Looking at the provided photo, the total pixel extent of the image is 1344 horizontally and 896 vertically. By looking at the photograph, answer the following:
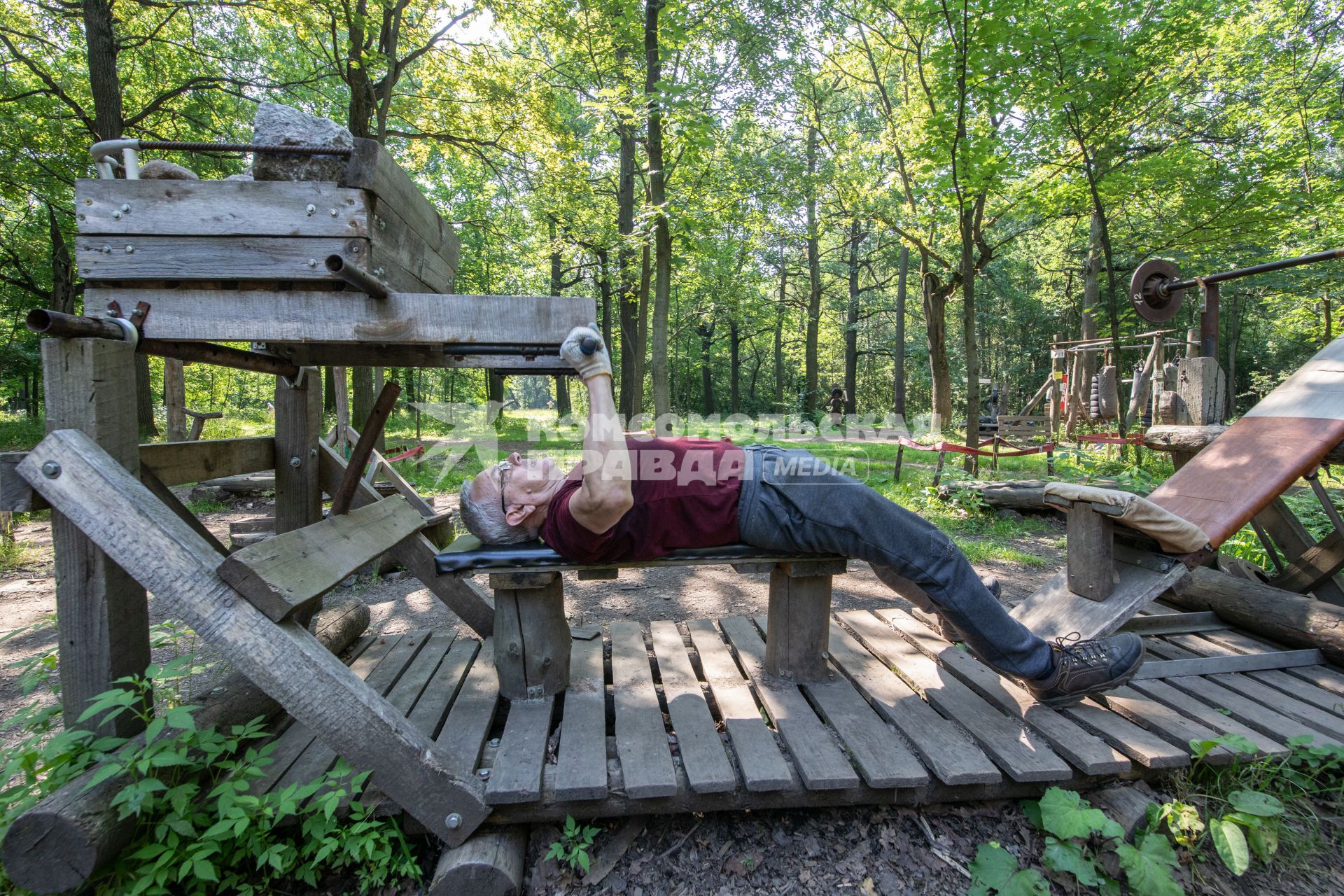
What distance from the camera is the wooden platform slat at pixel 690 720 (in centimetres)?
212

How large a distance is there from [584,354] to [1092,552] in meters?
2.67

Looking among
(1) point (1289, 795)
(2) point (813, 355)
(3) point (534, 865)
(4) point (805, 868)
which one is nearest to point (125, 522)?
(3) point (534, 865)

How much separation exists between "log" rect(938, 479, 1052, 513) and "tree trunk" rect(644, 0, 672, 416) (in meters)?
4.46

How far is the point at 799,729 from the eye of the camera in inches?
95.4

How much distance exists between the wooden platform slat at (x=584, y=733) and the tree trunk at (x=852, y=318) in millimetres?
19314

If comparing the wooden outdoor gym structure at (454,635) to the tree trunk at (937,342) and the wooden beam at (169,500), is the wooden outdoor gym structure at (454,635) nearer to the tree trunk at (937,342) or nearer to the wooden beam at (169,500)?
the wooden beam at (169,500)

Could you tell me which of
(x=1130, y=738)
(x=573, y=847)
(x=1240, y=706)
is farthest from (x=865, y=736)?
(x=1240, y=706)

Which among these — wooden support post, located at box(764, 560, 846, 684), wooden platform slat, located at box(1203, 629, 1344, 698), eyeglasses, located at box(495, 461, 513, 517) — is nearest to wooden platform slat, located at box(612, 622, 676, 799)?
wooden support post, located at box(764, 560, 846, 684)

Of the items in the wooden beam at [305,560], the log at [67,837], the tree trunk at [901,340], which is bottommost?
the log at [67,837]

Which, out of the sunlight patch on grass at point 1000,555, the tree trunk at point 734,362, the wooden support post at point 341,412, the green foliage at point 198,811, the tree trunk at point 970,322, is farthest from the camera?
the tree trunk at point 734,362

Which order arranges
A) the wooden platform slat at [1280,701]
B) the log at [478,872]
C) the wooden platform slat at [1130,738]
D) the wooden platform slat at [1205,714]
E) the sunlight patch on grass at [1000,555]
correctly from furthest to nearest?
the sunlight patch on grass at [1000,555] → the wooden platform slat at [1280,701] → the wooden platform slat at [1205,714] → the wooden platform slat at [1130,738] → the log at [478,872]

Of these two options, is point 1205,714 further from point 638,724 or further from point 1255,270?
point 1255,270

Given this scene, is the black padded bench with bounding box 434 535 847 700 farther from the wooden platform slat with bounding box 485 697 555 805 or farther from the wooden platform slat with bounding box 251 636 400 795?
the wooden platform slat with bounding box 251 636 400 795

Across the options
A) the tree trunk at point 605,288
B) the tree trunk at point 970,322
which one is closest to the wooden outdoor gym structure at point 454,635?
the tree trunk at point 970,322
